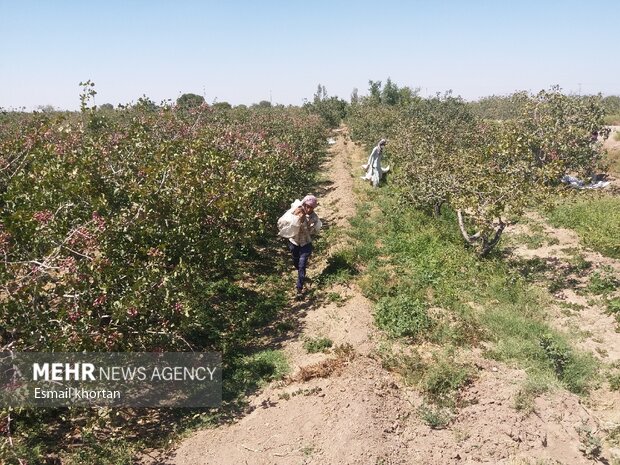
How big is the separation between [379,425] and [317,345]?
1853mm

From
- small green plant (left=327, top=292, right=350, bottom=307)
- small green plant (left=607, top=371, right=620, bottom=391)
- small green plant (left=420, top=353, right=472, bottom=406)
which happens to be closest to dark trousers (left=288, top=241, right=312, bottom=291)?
small green plant (left=327, top=292, right=350, bottom=307)

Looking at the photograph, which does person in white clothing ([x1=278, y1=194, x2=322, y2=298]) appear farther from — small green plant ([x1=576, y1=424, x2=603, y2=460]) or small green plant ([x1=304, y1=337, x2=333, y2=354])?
small green plant ([x1=576, y1=424, x2=603, y2=460])

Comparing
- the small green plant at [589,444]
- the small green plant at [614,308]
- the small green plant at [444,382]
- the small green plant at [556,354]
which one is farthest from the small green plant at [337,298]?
the small green plant at [614,308]

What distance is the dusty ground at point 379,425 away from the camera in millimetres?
4469

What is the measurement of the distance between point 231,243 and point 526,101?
14.1 m

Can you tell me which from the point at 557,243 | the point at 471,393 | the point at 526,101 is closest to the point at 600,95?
the point at 526,101

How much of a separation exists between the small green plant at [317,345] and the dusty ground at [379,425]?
217mm

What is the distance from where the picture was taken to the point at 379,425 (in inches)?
187

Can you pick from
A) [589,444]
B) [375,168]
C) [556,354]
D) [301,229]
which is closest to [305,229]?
[301,229]

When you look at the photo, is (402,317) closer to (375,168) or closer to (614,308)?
(614,308)

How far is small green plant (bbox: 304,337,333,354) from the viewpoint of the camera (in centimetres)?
637

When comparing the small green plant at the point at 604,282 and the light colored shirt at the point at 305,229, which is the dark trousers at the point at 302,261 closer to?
the light colored shirt at the point at 305,229

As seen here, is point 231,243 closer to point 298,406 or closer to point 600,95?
point 298,406

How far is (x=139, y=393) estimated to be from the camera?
17.9 ft
